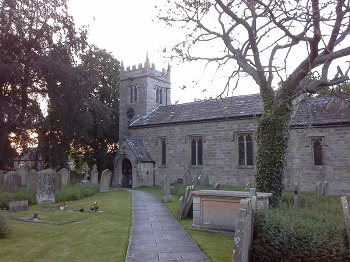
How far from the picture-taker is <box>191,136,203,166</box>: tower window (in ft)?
82.1

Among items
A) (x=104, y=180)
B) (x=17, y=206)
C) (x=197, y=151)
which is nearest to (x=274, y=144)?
(x=17, y=206)

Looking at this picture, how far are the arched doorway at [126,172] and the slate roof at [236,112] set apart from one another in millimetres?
3313

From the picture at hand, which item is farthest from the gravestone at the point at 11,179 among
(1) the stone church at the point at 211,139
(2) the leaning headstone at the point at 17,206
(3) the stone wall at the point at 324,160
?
(3) the stone wall at the point at 324,160

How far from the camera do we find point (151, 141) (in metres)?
28.0

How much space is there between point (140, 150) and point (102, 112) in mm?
4905

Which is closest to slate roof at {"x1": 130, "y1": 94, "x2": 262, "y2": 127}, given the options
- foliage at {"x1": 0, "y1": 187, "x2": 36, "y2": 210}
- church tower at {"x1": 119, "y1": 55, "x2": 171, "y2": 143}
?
church tower at {"x1": 119, "y1": 55, "x2": 171, "y2": 143}

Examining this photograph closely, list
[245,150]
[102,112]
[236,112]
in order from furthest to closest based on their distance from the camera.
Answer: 1. [102,112]
2. [236,112]
3. [245,150]

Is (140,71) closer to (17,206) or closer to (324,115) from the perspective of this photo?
(324,115)

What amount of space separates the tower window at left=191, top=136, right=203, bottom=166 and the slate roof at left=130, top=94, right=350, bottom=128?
5.16ft

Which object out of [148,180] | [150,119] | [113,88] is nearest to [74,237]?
[148,180]

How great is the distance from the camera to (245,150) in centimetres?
2288

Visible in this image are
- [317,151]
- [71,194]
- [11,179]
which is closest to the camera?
[71,194]

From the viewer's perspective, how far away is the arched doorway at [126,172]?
28.3 m

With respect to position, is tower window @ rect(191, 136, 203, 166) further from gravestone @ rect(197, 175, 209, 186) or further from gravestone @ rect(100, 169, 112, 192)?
gravestone @ rect(100, 169, 112, 192)
